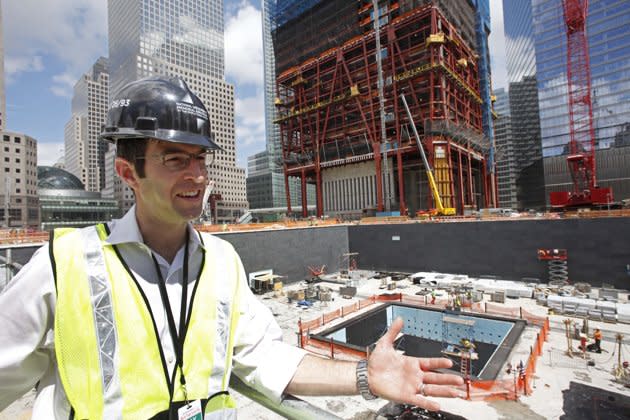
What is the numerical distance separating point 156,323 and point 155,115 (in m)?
1.21

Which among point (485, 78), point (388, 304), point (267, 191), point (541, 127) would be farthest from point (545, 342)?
point (267, 191)

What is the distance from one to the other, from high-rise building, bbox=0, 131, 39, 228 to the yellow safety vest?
90971 mm

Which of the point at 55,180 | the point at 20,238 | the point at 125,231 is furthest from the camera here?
the point at 55,180

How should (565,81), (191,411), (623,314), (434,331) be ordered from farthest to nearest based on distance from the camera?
(565,81)
(434,331)
(623,314)
(191,411)

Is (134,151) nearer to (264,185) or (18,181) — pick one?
(18,181)

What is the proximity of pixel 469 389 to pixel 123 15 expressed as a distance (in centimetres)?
15019

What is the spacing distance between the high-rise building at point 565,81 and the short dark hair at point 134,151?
93650 mm

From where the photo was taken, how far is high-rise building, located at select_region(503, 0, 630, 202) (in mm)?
71688

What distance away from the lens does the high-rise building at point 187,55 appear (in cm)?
11144

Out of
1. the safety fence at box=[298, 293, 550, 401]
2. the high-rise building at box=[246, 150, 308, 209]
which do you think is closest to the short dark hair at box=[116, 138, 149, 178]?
the safety fence at box=[298, 293, 550, 401]

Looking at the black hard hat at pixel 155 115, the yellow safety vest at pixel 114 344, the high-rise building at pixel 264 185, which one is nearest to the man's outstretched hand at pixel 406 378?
the yellow safety vest at pixel 114 344

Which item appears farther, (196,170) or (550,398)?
(550,398)

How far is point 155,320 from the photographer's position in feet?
6.21

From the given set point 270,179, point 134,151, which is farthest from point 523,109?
point 134,151
